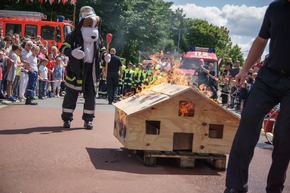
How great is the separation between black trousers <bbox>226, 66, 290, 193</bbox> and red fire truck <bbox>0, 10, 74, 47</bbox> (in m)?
20.3

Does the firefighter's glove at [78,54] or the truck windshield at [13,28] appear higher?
the truck windshield at [13,28]

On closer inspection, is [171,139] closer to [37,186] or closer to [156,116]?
[156,116]

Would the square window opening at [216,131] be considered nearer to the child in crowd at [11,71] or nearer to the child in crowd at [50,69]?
the child in crowd at [11,71]

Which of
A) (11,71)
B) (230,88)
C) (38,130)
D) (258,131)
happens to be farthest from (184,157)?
(230,88)

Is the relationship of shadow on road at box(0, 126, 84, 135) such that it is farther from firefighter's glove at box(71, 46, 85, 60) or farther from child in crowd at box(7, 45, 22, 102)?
child in crowd at box(7, 45, 22, 102)

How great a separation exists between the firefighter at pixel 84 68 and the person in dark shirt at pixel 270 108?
15.1 ft

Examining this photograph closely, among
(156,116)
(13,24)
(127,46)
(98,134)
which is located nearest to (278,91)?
(156,116)

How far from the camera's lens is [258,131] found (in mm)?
4141

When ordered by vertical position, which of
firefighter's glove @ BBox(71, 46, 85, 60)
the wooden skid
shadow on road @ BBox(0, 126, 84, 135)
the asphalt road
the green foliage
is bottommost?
shadow on road @ BBox(0, 126, 84, 135)

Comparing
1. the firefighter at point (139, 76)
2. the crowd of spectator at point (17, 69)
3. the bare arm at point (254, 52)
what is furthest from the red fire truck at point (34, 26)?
the bare arm at point (254, 52)

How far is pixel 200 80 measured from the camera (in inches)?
740

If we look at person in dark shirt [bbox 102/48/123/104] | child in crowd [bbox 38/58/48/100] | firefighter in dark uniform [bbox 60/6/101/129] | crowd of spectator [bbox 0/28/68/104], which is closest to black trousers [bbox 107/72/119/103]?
person in dark shirt [bbox 102/48/123/104]

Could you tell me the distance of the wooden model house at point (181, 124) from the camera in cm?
577

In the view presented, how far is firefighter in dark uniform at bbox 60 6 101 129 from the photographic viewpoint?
8.30 metres
